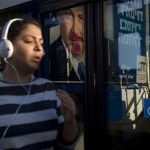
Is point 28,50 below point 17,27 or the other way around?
below

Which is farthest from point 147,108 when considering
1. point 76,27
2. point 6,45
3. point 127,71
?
point 6,45

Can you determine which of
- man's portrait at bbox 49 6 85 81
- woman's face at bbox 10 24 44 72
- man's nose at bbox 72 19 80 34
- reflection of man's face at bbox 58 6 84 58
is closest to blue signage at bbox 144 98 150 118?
man's portrait at bbox 49 6 85 81

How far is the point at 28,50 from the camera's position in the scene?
79.4 inches

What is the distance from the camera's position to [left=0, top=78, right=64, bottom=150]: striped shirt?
1.94 meters

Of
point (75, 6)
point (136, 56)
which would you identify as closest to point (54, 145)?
point (136, 56)

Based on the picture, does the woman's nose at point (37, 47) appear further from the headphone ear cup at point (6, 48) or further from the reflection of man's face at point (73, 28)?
the reflection of man's face at point (73, 28)

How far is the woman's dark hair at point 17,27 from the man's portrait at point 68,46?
6.81ft

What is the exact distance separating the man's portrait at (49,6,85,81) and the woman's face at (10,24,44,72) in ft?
6.92

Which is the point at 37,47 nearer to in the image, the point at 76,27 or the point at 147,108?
the point at 147,108

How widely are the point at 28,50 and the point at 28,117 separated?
0.32 m

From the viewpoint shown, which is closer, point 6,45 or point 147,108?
point 6,45

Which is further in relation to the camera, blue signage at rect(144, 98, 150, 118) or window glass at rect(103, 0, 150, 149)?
window glass at rect(103, 0, 150, 149)

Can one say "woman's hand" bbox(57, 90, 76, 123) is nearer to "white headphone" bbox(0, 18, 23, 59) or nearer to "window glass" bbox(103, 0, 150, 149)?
"white headphone" bbox(0, 18, 23, 59)

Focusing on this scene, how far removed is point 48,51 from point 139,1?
4.19ft
